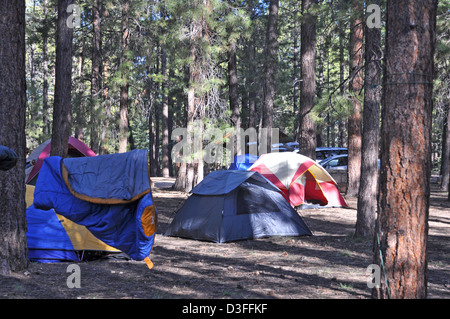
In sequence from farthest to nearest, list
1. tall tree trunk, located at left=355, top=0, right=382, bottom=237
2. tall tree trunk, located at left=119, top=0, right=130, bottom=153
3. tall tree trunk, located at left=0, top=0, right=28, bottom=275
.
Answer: tall tree trunk, located at left=119, top=0, right=130, bottom=153 < tall tree trunk, located at left=355, top=0, right=382, bottom=237 < tall tree trunk, located at left=0, top=0, right=28, bottom=275

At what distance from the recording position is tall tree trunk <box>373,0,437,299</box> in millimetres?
4496

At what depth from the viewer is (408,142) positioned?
14.8ft

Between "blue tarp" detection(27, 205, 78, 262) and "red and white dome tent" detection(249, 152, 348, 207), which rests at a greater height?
"red and white dome tent" detection(249, 152, 348, 207)

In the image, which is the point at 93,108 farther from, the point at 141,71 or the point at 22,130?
the point at 22,130

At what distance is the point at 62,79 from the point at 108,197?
4.19 meters

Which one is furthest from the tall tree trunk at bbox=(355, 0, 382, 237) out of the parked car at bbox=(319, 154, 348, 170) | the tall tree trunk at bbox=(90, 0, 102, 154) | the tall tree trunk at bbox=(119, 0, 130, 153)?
the tall tree trunk at bbox=(90, 0, 102, 154)

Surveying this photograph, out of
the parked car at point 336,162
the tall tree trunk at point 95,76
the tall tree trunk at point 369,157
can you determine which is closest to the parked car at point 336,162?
the parked car at point 336,162

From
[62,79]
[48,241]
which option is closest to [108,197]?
[48,241]

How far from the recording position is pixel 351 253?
8.52 meters

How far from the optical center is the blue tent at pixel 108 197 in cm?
776

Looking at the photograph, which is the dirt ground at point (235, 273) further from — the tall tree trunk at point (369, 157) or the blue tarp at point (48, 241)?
the tall tree trunk at point (369, 157)

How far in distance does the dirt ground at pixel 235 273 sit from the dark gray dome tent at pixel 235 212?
0.24 metres

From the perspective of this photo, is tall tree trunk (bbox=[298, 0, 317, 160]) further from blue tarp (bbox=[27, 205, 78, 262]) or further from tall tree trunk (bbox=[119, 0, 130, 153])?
blue tarp (bbox=[27, 205, 78, 262])

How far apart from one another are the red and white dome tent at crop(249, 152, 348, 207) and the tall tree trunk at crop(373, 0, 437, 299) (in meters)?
9.40
